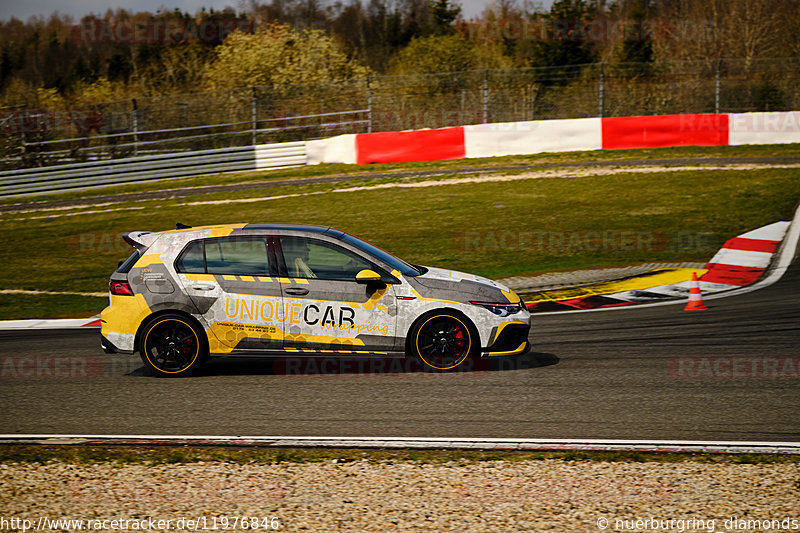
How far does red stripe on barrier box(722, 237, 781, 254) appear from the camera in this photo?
13.9m

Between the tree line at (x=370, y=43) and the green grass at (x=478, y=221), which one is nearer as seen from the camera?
the green grass at (x=478, y=221)

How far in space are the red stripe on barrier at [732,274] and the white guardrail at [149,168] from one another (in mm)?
17549

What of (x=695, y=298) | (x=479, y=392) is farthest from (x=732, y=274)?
(x=479, y=392)

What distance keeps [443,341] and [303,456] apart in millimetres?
2491

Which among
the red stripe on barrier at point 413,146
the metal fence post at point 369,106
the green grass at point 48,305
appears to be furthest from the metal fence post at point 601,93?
the green grass at point 48,305

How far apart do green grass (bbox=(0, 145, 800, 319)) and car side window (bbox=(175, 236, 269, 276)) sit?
5272 millimetres

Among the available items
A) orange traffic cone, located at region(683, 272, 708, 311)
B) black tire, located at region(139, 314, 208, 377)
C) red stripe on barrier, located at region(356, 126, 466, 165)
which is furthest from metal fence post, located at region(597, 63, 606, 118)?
black tire, located at region(139, 314, 208, 377)

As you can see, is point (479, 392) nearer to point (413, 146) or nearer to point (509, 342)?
point (509, 342)

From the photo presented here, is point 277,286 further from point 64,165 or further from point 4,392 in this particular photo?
point 64,165

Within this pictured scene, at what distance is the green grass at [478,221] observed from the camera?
14.1 meters

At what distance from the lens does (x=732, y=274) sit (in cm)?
1243

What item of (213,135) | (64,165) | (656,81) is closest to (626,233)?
(656,81)

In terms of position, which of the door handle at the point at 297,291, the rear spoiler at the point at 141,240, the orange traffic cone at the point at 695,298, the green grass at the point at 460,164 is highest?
the green grass at the point at 460,164

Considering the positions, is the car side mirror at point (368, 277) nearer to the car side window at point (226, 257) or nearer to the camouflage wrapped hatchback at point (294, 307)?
the camouflage wrapped hatchback at point (294, 307)
